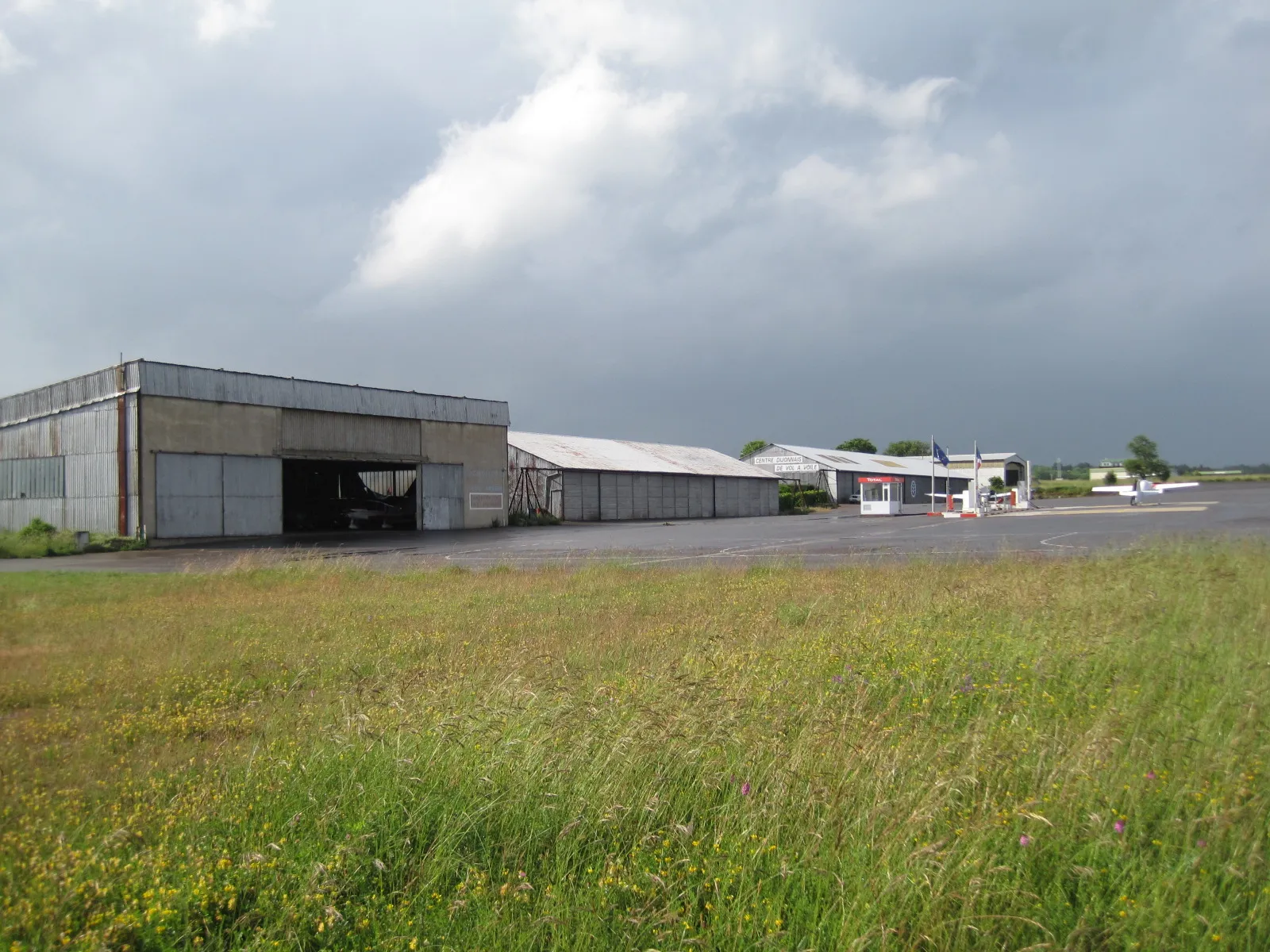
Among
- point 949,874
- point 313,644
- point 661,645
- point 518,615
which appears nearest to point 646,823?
point 949,874

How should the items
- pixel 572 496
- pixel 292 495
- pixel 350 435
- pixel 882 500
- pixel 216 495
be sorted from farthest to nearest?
pixel 882 500 → pixel 572 496 → pixel 292 495 → pixel 350 435 → pixel 216 495

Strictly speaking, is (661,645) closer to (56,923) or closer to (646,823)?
(646,823)

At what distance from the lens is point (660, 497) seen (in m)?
59.1

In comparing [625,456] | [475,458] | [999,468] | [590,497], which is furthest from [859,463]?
[475,458]

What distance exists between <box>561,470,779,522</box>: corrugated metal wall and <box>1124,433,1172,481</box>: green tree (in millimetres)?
102159

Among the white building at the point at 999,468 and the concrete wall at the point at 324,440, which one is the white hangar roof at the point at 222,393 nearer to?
the concrete wall at the point at 324,440

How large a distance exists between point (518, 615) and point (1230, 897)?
907cm

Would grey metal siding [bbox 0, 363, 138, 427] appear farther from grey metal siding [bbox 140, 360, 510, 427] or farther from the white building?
the white building

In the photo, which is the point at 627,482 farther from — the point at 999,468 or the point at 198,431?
the point at 999,468

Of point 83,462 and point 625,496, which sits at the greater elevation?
point 83,462

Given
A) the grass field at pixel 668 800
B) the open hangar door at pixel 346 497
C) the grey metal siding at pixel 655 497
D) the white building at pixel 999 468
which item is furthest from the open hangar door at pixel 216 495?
the white building at pixel 999 468

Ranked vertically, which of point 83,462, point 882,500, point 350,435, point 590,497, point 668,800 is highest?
point 350,435

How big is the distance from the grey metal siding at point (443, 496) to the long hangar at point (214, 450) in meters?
0.06

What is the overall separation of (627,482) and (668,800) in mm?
52423
